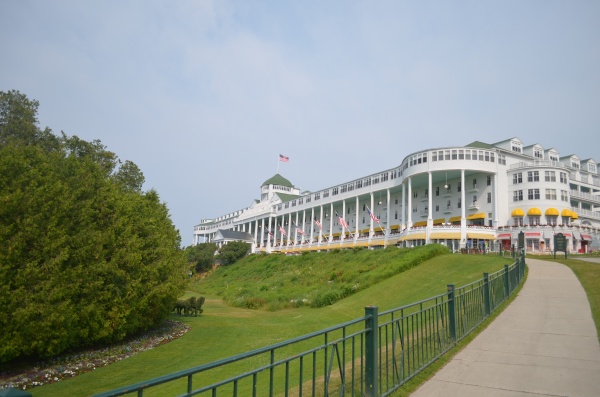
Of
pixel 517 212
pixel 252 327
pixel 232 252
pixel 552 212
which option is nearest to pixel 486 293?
pixel 252 327

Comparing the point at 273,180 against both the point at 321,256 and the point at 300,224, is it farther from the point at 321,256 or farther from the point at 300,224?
the point at 321,256

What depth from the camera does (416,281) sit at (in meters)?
25.5

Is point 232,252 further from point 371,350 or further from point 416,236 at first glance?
point 371,350

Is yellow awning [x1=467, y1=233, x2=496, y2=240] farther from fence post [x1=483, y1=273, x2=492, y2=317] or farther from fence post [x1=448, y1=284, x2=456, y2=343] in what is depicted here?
fence post [x1=448, y1=284, x2=456, y2=343]

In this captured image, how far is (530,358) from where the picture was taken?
8320mm

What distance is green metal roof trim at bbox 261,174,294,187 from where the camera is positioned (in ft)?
338

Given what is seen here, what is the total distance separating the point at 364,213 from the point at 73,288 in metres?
58.9

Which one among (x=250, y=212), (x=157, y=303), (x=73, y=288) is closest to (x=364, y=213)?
(x=250, y=212)

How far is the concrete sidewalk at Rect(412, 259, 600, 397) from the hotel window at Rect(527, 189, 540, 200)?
38.2m

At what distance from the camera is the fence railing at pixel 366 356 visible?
4.77 m

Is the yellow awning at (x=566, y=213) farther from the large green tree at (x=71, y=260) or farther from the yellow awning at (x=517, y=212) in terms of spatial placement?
the large green tree at (x=71, y=260)

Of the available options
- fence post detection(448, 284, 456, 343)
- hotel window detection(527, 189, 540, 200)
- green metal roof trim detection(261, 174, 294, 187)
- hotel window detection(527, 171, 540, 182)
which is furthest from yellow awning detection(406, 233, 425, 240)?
green metal roof trim detection(261, 174, 294, 187)

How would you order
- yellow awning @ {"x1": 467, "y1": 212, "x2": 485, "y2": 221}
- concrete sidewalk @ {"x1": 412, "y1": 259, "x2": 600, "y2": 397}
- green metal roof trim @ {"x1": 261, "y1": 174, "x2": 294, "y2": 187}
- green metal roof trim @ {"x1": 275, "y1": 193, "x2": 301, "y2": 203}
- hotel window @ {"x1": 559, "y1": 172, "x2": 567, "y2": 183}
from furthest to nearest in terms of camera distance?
green metal roof trim @ {"x1": 261, "y1": 174, "x2": 294, "y2": 187}
green metal roof trim @ {"x1": 275, "y1": 193, "x2": 301, "y2": 203}
yellow awning @ {"x1": 467, "y1": 212, "x2": 485, "y2": 221}
hotel window @ {"x1": 559, "y1": 172, "x2": 567, "y2": 183}
concrete sidewalk @ {"x1": 412, "y1": 259, "x2": 600, "y2": 397}

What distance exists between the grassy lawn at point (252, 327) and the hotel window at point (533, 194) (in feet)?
75.4
